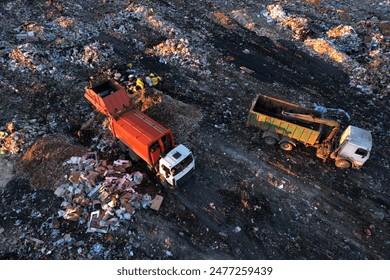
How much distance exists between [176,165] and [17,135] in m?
8.18

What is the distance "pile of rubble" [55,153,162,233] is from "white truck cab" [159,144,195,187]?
107cm

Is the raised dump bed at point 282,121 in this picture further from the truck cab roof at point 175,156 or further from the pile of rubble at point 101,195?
the pile of rubble at point 101,195

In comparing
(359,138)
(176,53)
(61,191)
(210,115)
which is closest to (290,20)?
(176,53)

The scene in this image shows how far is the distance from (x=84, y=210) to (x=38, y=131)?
5.45m

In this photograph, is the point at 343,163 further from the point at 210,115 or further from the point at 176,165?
the point at 176,165

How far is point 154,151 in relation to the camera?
11.9 metres

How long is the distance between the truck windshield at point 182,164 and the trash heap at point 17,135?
7.43m

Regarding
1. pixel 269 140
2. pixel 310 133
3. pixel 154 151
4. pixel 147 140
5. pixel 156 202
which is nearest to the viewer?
Result: pixel 147 140

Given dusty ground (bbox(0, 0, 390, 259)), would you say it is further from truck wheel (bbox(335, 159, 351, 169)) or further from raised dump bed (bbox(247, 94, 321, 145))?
raised dump bed (bbox(247, 94, 321, 145))

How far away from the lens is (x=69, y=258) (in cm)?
1066

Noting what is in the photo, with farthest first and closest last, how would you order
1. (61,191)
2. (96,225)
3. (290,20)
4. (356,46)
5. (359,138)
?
(290,20)
(356,46)
(359,138)
(61,191)
(96,225)

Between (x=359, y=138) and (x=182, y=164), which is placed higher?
(x=359, y=138)
